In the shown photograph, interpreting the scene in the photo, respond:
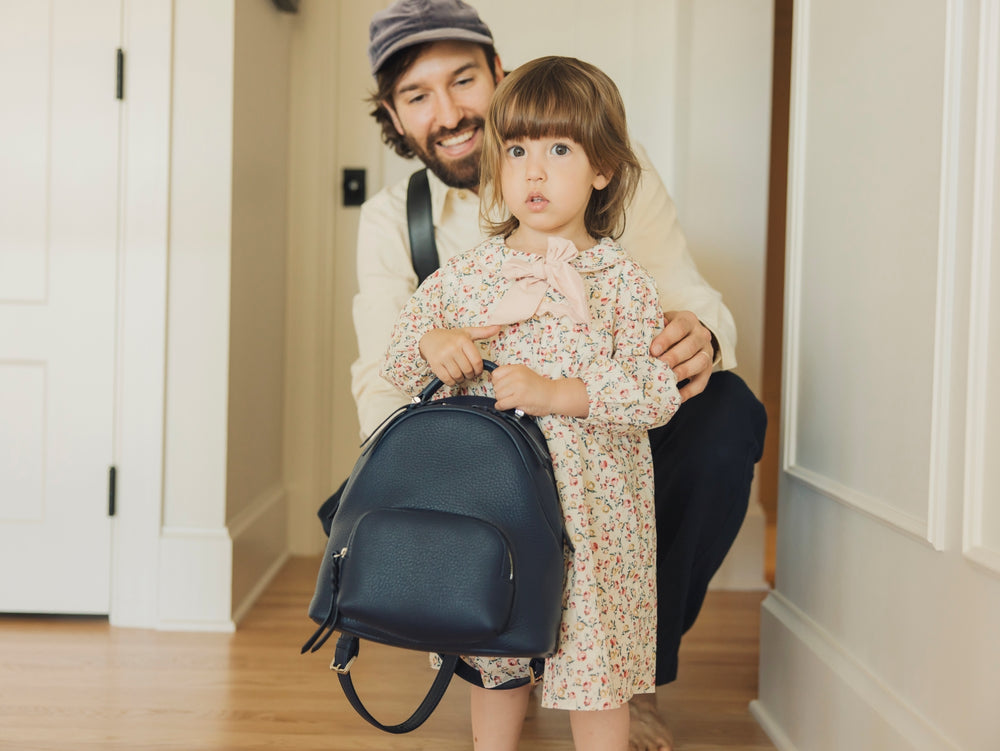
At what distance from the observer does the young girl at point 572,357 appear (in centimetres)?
104

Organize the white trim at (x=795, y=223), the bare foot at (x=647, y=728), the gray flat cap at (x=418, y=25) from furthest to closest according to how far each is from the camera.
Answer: the gray flat cap at (x=418, y=25)
the white trim at (x=795, y=223)
the bare foot at (x=647, y=728)

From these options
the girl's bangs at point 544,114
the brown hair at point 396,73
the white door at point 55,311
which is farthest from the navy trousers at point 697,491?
the white door at point 55,311

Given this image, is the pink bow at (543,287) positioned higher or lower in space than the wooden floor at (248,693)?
higher

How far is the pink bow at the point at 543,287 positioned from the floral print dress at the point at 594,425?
10 millimetres

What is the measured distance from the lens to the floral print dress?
3.40ft

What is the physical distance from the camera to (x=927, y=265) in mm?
1066

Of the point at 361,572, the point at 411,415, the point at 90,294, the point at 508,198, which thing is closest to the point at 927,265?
the point at 508,198

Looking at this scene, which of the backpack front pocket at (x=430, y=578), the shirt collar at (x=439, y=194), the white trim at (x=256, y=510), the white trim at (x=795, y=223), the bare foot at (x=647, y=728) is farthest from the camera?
the white trim at (x=256, y=510)

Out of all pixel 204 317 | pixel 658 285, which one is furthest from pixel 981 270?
pixel 204 317

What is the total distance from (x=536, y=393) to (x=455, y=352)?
12 cm

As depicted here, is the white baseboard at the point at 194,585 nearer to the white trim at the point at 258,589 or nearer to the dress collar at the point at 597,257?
the white trim at the point at 258,589

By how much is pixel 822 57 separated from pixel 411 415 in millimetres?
949

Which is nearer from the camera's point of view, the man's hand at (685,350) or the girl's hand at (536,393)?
the girl's hand at (536,393)

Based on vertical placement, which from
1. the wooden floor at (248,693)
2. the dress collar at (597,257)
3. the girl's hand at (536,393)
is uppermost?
the dress collar at (597,257)
